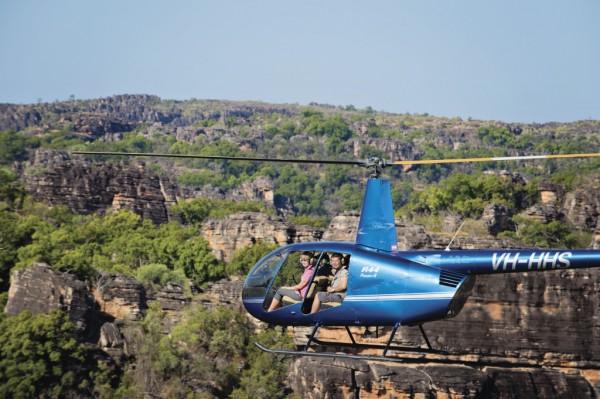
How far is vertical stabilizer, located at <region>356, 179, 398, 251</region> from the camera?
936 inches

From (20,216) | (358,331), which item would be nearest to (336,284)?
(358,331)

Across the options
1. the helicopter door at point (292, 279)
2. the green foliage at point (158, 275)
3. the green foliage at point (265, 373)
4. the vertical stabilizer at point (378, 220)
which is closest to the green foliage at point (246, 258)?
the green foliage at point (158, 275)

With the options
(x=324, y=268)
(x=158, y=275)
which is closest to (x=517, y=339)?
(x=324, y=268)

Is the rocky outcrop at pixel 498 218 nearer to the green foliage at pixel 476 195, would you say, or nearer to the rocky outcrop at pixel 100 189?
the green foliage at pixel 476 195

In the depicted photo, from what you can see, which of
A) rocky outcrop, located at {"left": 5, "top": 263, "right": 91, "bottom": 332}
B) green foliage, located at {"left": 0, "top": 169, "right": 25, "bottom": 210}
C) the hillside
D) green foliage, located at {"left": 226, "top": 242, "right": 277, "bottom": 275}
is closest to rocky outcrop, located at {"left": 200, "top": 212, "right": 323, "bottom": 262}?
the hillside

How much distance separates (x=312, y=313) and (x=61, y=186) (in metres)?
102

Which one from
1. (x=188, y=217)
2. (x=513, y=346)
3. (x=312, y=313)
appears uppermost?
(x=312, y=313)

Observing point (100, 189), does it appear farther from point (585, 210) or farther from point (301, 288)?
point (301, 288)

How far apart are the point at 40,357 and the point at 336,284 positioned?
3841 cm

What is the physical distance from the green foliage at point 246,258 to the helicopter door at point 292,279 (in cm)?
6244

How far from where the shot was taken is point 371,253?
76.2ft

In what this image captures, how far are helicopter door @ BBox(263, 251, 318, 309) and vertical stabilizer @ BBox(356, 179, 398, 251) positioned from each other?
1189mm

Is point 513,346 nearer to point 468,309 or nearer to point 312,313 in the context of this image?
point 468,309

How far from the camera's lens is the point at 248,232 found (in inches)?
3688
